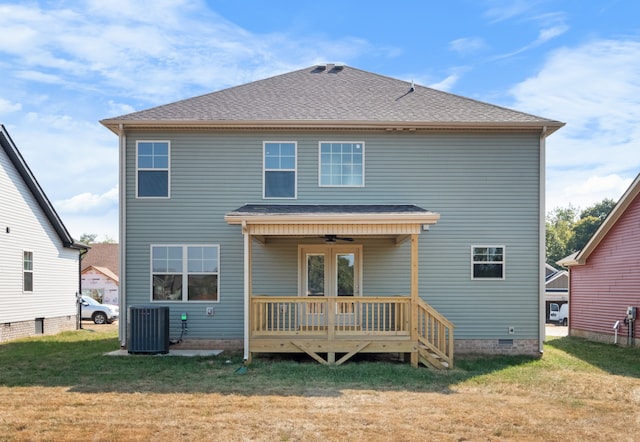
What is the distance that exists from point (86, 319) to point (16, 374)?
16.6 meters

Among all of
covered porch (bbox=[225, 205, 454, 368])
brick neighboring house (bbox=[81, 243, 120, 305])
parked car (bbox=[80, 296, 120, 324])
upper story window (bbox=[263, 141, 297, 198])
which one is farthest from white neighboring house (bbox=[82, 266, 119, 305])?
covered porch (bbox=[225, 205, 454, 368])

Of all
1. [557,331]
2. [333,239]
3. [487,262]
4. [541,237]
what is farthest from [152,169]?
[557,331]

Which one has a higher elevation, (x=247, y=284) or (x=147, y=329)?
(x=247, y=284)

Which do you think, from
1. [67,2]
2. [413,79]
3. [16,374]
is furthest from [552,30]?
[16,374]

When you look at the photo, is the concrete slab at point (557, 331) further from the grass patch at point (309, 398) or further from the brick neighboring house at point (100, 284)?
the brick neighboring house at point (100, 284)

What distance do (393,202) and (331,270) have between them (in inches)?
83.0

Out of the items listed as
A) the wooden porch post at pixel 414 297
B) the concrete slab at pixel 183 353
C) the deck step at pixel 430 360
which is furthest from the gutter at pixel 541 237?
the concrete slab at pixel 183 353

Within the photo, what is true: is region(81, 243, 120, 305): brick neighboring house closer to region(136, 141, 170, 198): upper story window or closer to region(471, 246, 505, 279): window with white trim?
region(136, 141, 170, 198): upper story window

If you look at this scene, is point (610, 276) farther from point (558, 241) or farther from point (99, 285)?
point (558, 241)

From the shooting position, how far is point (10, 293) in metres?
15.4

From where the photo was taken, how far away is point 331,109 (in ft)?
42.5

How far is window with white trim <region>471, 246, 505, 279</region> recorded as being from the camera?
12.6 meters

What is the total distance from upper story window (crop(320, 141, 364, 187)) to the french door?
1.49m

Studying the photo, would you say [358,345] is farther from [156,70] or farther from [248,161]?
[156,70]
